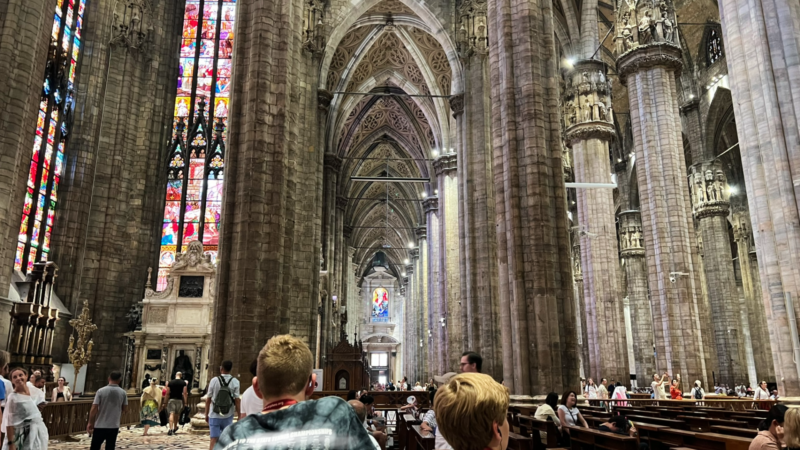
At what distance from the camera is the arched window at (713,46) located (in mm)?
25078

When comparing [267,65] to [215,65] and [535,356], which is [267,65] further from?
[215,65]

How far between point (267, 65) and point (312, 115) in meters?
8.19

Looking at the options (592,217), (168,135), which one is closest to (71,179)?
(168,135)

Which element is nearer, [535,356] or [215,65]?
[535,356]

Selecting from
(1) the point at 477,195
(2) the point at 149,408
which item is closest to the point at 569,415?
(2) the point at 149,408

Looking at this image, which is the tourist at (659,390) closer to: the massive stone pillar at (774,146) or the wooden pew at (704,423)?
the massive stone pillar at (774,146)

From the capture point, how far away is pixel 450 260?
2525 centimetres

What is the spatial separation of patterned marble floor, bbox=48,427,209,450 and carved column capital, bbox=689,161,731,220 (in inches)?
887

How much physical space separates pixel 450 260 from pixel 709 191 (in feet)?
38.6

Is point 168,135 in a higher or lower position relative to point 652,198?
higher

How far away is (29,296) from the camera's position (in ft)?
46.1

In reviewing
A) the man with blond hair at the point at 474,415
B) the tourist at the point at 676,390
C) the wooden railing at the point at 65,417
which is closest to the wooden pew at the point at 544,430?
the man with blond hair at the point at 474,415

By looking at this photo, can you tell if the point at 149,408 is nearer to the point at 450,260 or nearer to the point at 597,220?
the point at 450,260

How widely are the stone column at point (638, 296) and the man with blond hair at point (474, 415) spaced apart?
881 inches
